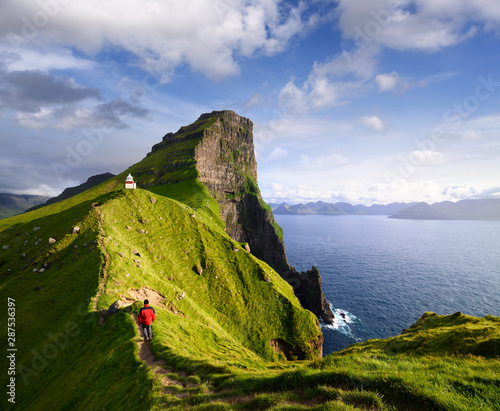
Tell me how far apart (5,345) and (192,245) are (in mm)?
33403

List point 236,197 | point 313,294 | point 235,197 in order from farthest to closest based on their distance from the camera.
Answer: point 236,197, point 235,197, point 313,294

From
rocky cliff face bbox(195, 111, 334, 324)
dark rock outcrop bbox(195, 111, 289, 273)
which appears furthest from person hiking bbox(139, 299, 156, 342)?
dark rock outcrop bbox(195, 111, 289, 273)

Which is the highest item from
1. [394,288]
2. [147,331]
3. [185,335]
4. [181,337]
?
[147,331]

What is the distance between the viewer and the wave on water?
85.6m

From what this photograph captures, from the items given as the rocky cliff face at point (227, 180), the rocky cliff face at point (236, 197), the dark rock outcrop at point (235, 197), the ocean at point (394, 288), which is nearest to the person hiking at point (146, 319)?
the ocean at point (394, 288)

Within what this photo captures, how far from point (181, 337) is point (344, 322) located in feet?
304

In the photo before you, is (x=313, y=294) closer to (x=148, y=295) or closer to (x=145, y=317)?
(x=148, y=295)

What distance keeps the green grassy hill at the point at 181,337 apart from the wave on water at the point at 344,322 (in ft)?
150

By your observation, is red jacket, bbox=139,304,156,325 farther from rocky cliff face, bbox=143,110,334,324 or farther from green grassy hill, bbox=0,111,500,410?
rocky cliff face, bbox=143,110,334,324

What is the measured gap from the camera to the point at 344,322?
300 feet

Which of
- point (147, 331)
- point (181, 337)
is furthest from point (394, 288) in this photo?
point (147, 331)

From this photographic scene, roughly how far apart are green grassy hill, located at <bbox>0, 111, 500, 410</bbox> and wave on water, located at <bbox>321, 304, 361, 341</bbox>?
4581 centimetres

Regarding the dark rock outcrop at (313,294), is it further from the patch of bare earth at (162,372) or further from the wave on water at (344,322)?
the patch of bare earth at (162,372)

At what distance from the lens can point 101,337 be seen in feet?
73.2
